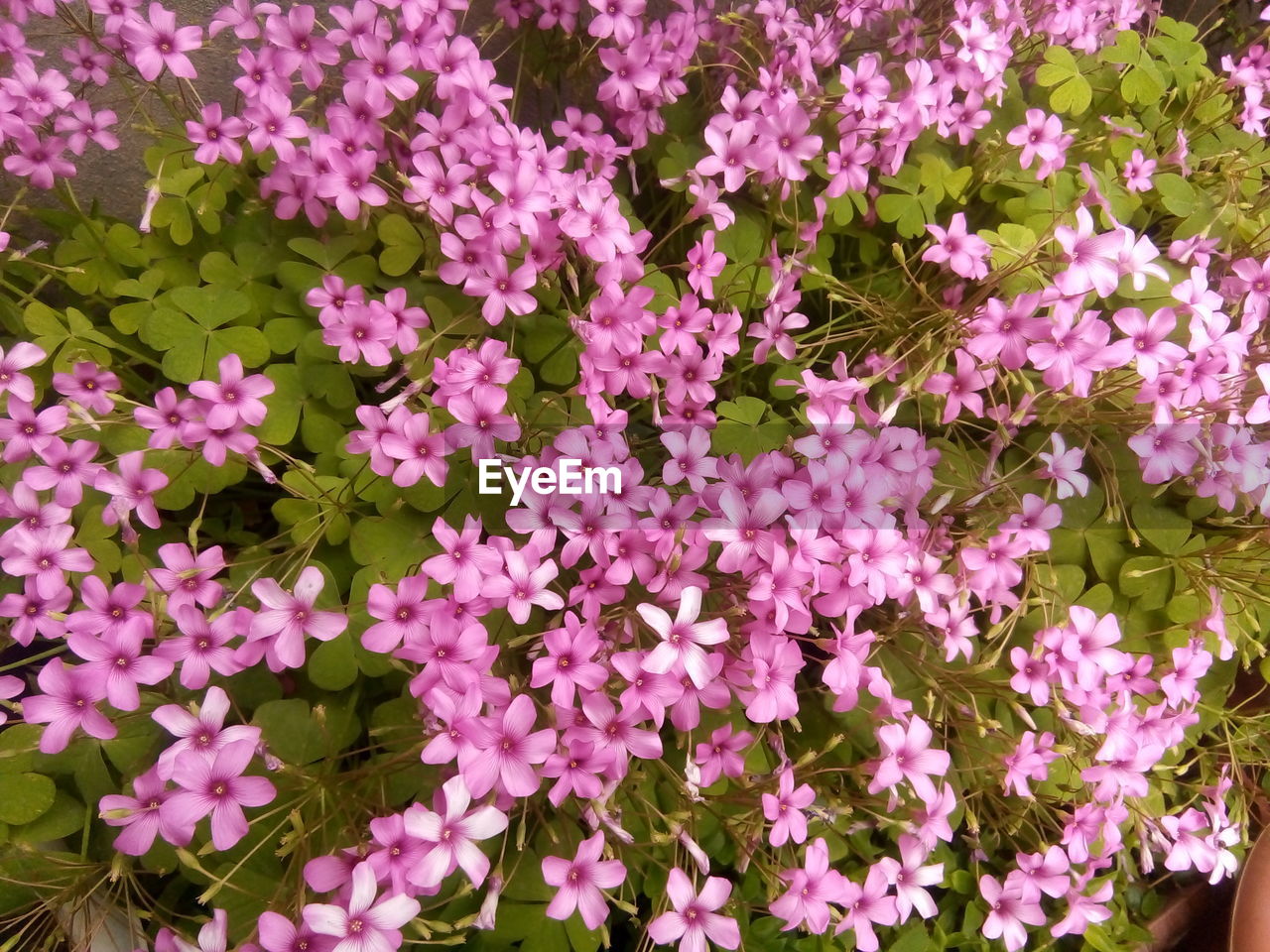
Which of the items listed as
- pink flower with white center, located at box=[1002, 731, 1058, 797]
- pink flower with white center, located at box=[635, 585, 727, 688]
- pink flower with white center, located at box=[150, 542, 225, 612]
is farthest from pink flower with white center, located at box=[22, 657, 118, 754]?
pink flower with white center, located at box=[1002, 731, 1058, 797]

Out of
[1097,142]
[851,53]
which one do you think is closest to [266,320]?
[851,53]

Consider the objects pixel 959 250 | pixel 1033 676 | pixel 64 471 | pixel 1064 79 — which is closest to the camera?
pixel 64 471

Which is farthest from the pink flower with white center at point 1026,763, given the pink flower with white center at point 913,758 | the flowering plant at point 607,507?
the pink flower with white center at point 913,758

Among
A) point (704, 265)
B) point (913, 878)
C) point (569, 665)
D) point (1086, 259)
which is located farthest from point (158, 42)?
point (913, 878)

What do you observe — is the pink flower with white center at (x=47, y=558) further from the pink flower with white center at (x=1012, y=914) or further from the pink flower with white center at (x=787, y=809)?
the pink flower with white center at (x=1012, y=914)

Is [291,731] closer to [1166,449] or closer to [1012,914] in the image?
[1012,914]

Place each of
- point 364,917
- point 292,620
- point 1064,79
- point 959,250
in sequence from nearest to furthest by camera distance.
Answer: point 364,917 < point 292,620 < point 959,250 < point 1064,79

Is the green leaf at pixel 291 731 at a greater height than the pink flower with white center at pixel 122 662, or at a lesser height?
lesser
